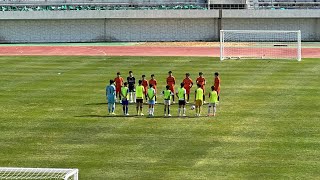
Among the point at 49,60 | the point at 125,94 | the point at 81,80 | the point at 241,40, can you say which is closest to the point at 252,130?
the point at 125,94

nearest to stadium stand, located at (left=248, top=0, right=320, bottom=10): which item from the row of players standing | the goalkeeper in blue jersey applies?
the row of players standing

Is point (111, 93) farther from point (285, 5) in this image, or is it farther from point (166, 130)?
Answer: point (285, 5)

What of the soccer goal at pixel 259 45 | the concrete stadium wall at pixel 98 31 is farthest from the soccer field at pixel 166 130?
the concrete stadium wall at pixel 98 31

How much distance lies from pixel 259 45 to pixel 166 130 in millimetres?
34859

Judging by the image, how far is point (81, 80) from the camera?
50438mm

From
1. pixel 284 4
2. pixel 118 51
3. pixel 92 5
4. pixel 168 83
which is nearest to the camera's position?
pixel 168 83

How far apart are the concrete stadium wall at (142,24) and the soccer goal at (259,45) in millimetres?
1728

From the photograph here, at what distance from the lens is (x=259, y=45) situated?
69.4 m

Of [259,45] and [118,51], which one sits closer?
[118,51]

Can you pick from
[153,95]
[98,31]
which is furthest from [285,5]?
[153,95]

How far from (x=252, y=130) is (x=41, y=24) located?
142 feet

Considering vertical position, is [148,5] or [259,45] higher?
[148,5]

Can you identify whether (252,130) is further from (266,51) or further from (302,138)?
(266,51)

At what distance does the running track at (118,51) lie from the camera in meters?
64.6
